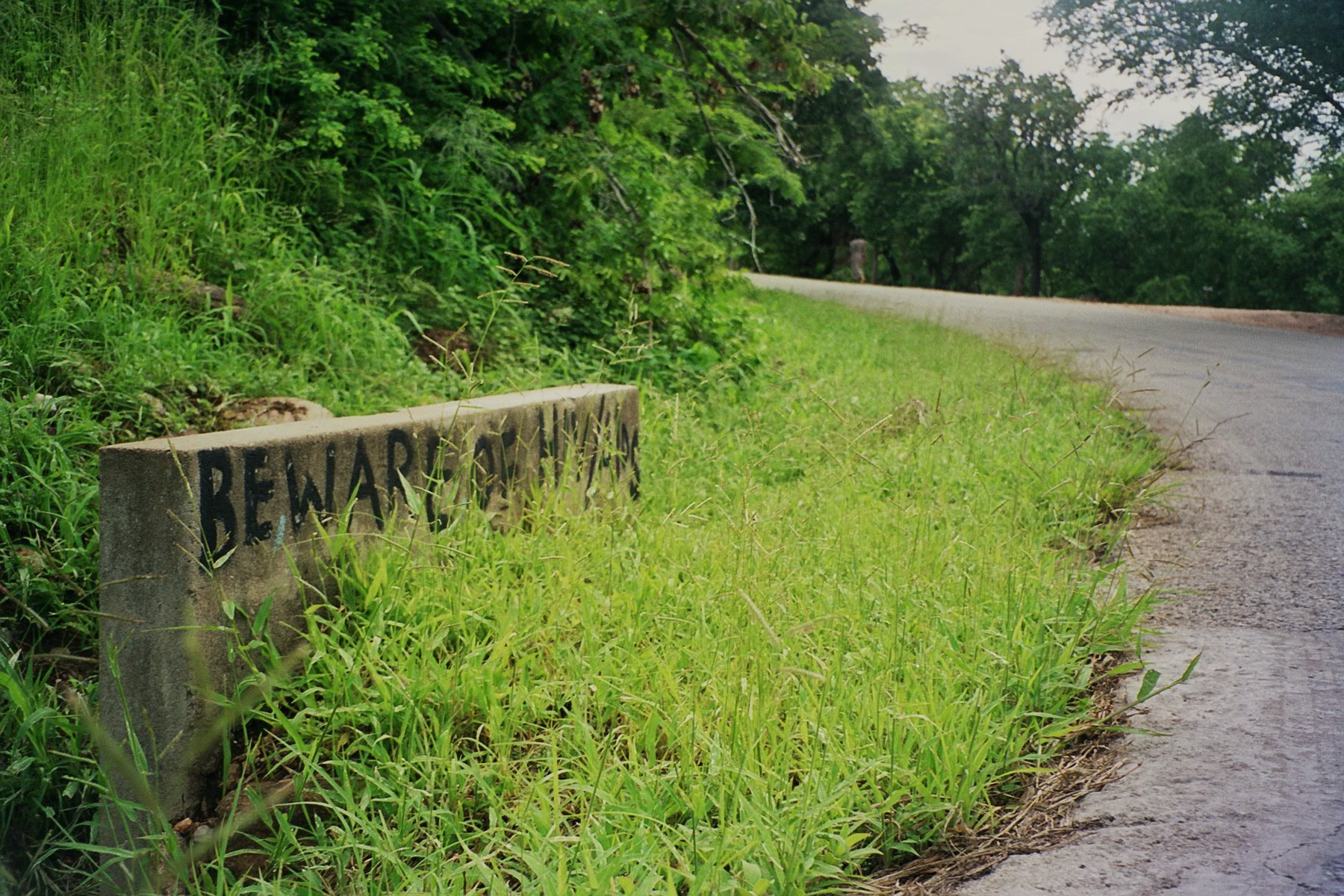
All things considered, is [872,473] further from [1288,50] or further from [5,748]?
[1288,50]

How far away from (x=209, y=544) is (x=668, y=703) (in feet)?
3.93

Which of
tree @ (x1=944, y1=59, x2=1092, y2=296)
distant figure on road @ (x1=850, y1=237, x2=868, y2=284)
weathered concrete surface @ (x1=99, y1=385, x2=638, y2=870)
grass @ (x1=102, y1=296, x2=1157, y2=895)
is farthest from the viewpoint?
tree @ (x1=944, y1=59, x2=1092, y2=296)

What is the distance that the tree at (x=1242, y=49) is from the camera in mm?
21844

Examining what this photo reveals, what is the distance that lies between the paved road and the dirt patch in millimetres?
8098

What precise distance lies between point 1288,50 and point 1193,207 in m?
13.1

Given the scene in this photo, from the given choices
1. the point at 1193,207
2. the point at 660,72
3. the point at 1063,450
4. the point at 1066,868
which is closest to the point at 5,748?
the point at 1066,868

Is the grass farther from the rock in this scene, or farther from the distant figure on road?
the distant figure on road

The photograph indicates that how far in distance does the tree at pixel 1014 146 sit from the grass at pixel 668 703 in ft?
125

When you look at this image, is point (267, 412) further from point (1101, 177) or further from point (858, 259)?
point (1101, 177)

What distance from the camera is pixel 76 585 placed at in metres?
3.27

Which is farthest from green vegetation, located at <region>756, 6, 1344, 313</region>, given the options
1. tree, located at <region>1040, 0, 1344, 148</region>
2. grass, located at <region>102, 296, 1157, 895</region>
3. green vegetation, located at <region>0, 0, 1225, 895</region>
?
grass, located at <region>102, 296, 1157, 895</region>

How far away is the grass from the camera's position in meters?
2.19

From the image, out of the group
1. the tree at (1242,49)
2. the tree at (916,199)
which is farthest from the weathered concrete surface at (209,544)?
the tree at (916,199)

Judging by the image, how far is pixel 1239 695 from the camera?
2.77 m
